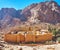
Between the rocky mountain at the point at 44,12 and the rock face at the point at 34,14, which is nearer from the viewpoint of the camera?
the rocky mountain at the point at 44,12

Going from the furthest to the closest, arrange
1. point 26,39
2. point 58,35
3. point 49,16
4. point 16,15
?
point 16,15 < point 49,16 < point 58,35 < point 26,39

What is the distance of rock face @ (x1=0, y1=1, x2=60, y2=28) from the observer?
58406 millimetres

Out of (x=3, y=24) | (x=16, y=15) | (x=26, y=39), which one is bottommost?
(x=26, y=39)

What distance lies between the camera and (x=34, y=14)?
61531 millimetres

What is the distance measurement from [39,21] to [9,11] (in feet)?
71.1

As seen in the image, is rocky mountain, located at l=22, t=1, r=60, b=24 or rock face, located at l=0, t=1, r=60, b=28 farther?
rock face, located at l=0, t=1, r=60, b=28

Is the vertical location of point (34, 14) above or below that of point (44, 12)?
below

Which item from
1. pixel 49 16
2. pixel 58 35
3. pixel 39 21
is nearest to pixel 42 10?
pixel 49 16

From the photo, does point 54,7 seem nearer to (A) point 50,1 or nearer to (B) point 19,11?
(A) point 50,1

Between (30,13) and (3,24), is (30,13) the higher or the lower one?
the higher one

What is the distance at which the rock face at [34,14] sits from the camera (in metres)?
58.4

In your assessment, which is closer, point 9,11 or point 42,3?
point 42,3

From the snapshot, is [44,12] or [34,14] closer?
[34,14]

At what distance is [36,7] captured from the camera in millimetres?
67500
